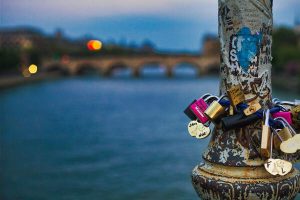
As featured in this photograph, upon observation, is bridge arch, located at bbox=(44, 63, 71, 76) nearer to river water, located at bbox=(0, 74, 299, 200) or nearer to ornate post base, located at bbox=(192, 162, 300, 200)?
river water, located at bbox=(0, 74, 299, 200)

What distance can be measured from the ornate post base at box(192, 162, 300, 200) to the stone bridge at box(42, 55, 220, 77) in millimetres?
71906

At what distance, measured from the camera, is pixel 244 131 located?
1.56 meters

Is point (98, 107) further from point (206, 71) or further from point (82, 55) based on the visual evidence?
point (82, 55)

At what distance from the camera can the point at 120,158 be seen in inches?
452

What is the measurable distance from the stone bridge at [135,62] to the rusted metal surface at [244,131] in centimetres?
7184

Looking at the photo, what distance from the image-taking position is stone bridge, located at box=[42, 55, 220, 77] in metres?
73.6

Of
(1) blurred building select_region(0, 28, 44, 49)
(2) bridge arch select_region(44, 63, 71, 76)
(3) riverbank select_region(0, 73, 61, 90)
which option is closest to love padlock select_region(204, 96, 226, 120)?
(3) riverbank select_region(0, 73, 61, 90)

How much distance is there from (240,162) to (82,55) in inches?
3344

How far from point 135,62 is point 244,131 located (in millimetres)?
74369

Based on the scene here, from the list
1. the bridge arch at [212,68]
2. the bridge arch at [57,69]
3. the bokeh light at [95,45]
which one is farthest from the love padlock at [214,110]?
the bridge arch at [57,69]

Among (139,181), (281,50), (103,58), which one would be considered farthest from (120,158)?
(103,58)

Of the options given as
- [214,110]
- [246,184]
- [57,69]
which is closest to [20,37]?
[57,69]

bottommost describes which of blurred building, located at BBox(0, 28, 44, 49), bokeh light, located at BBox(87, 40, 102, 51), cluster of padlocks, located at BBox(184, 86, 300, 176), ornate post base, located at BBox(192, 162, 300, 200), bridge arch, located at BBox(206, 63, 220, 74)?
bridge arch, located at BBox(206, 63, 220, 74)

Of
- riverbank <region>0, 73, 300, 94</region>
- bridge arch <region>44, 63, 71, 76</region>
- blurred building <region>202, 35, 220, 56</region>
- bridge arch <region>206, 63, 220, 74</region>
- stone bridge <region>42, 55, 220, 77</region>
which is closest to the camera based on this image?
riverbank <region>0, 73, 300, 94</region>
